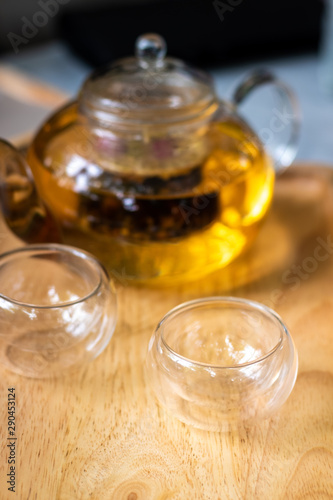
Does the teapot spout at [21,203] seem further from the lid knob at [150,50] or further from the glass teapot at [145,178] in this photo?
the lid knob at [150,50]

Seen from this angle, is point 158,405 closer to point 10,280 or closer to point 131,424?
point 131,424

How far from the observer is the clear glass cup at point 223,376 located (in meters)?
0.46

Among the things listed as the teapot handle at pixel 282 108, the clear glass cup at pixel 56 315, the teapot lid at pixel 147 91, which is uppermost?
the teapot lid at pixel 147 91

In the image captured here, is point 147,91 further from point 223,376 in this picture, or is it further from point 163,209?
point 223,376

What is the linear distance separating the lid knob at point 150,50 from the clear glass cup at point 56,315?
0.67 ft

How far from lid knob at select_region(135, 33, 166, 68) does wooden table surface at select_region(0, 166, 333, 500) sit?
8.4 inches

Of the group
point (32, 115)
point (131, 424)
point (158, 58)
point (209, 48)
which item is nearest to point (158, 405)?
point (131, 424)

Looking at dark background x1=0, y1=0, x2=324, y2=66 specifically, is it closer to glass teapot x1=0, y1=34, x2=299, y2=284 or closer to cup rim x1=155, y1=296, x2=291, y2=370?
glass teapot x1=0, y1=34, x2=299, y2=284

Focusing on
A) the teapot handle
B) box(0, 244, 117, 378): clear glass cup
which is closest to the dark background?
the teapot handle

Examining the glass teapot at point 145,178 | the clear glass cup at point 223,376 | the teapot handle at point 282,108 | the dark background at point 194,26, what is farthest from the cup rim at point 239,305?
the dark background at point 194,26

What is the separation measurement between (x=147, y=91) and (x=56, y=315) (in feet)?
0.74

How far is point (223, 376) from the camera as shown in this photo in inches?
18.0

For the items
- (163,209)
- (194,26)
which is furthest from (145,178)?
(194,26)

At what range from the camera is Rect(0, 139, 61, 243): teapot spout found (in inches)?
24.2
